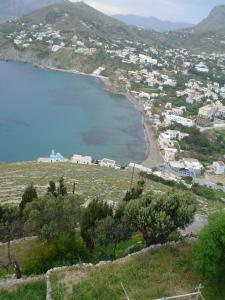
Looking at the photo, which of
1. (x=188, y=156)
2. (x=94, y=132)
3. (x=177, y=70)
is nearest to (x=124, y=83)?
(x=177, y=70)

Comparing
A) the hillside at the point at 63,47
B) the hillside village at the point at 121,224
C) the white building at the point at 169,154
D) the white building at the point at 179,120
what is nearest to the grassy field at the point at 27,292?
the hillside village at the point at 121,224

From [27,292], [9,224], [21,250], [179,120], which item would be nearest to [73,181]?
[9,224]

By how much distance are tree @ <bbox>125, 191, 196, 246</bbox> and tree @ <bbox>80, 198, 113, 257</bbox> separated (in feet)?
4.38

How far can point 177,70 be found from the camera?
154875 mm

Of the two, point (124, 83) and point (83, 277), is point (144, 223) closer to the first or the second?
point (83, 277)

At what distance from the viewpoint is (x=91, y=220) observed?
17984 mm

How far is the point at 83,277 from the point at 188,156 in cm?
6070

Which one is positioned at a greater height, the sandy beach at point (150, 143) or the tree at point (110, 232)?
the tree at point (110, 232)

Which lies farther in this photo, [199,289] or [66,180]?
Answer: [66,180]

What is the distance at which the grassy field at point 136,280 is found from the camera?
1306cm

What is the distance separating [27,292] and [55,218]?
439 centimetres

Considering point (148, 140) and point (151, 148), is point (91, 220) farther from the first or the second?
point (148, 140)

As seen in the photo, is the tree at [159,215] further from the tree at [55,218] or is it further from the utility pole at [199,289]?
the utility pole at [199,289]

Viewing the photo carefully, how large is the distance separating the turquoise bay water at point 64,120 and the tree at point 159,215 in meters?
49.7
